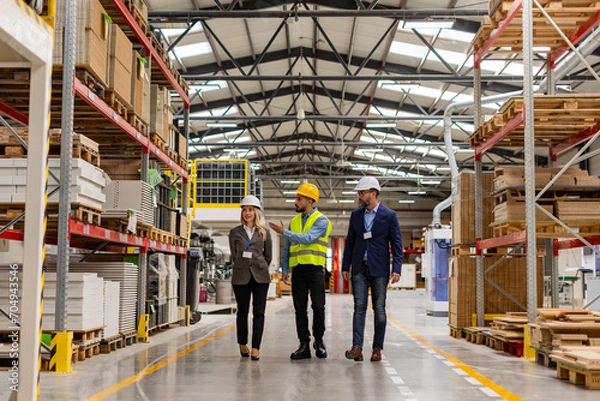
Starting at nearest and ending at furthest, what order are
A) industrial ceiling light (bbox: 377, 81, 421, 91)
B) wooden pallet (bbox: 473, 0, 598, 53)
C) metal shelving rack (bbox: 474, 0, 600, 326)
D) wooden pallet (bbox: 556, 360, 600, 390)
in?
1. wooden pallet (bbox: 556, 360, 600, 390)
2. metal shelving rack (bbox: 474, 0, 600, 326)
3. wooden pallet (bbox: 473, 0, 598, 53)
4. industrial ceiling light (bbox: 377, 81, 421, 91)

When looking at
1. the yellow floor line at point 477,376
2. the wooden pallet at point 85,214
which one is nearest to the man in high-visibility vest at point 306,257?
the yellow floor line at point 477,376

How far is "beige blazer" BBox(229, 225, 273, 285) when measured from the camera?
786 centimetres

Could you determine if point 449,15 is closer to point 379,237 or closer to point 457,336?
point 457,336

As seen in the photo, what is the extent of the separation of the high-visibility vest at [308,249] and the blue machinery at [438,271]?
11.1m

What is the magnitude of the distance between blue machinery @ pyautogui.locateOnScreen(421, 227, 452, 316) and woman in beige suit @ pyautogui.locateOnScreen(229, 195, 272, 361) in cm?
1126

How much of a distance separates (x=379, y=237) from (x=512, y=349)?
2.52 metres

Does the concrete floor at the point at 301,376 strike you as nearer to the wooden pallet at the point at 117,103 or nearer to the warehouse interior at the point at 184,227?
the warehouse interior at the point at 184,227

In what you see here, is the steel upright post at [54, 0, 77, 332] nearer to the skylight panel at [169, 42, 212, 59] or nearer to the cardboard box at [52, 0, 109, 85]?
the cardboard box at [52, 0, 109, 85]

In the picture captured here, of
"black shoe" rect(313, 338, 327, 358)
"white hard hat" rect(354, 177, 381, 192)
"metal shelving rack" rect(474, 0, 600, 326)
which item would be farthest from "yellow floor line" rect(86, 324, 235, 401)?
"metal shelving rack" rect(474, 0, 600, 326)

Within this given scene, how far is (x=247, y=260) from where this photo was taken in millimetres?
7887

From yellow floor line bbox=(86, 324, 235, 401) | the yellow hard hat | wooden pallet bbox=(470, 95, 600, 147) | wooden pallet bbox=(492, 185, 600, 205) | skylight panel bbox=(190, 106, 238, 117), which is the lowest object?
yellow floor line bbox=(86, 324, 235, 401)

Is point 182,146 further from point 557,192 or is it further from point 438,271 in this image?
point 438,271

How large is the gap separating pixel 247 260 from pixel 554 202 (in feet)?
13.9

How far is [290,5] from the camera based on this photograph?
17.8 metres
